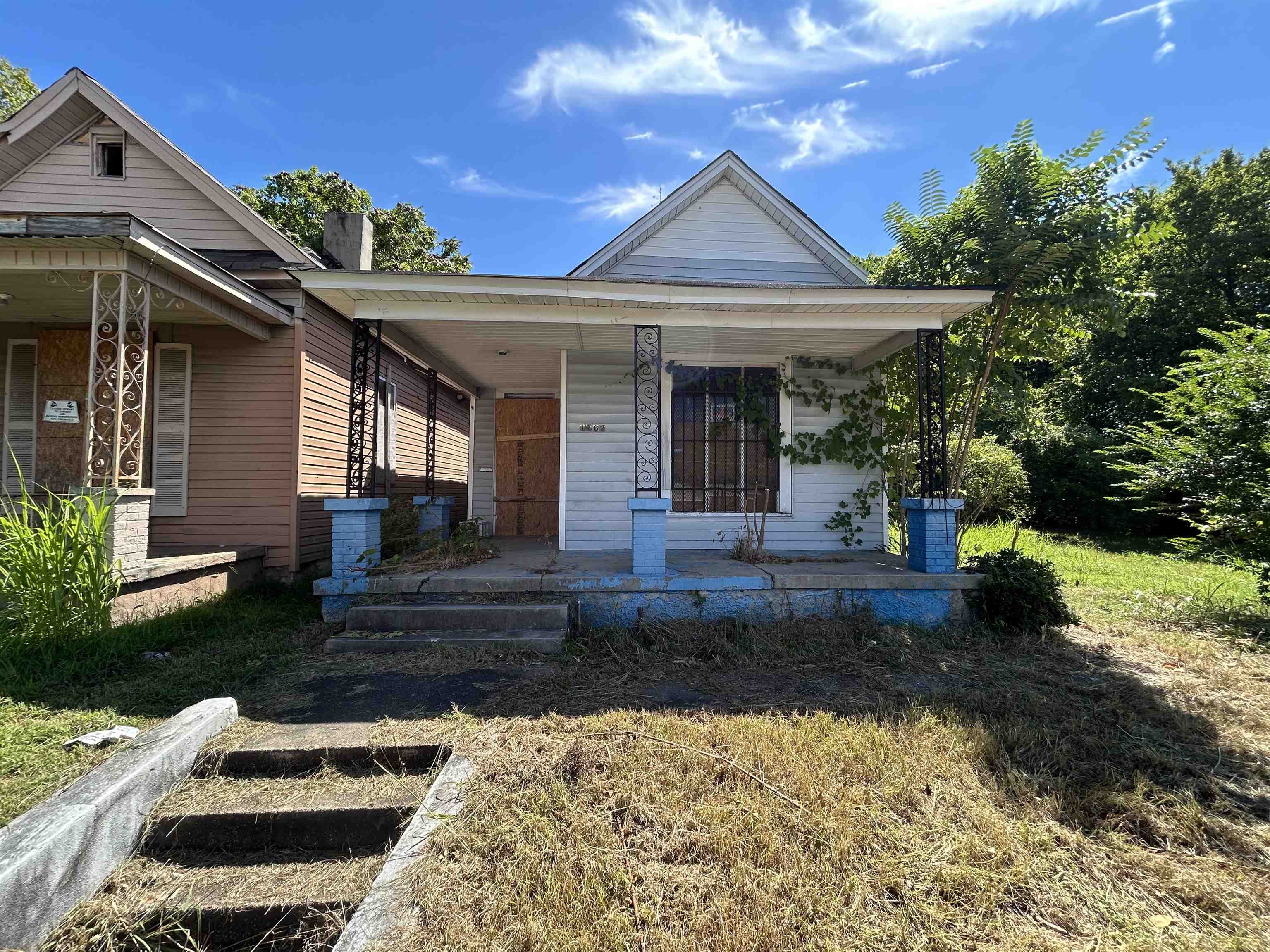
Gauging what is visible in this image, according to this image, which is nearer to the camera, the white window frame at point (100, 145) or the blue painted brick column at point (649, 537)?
the blue painted brick column at point (649, 537)

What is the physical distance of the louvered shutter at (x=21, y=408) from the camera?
6594 mm

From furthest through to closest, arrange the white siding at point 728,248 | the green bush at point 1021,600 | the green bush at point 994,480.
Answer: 1. the green bush at point 994,480
2. the white siding at point 728,248
3. the green bush at point 1021,600

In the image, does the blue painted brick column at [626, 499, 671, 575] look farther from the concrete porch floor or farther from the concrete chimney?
the concrete chimney

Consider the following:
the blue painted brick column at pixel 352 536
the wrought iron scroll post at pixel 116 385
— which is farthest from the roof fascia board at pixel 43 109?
the blue painted brick column at pixel 352 536

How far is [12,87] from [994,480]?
2538 centimetres


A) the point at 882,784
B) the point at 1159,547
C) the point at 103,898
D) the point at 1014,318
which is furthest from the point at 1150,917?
the point at 1159,547

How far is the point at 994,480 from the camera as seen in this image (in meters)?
11.5

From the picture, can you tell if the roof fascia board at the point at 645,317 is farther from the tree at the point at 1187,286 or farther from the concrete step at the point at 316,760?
the tree at the point at 1187,286

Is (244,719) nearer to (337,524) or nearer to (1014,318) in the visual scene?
(337,524)

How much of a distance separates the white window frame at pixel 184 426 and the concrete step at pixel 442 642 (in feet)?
12.3

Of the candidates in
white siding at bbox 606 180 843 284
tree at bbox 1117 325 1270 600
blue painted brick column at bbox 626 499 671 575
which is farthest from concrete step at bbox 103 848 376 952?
tree at bbox 1117 325 1270 600

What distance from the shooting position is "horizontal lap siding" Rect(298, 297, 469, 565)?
6.85 m

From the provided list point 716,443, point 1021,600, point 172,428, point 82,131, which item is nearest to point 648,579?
point 716,443

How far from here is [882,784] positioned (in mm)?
2508
